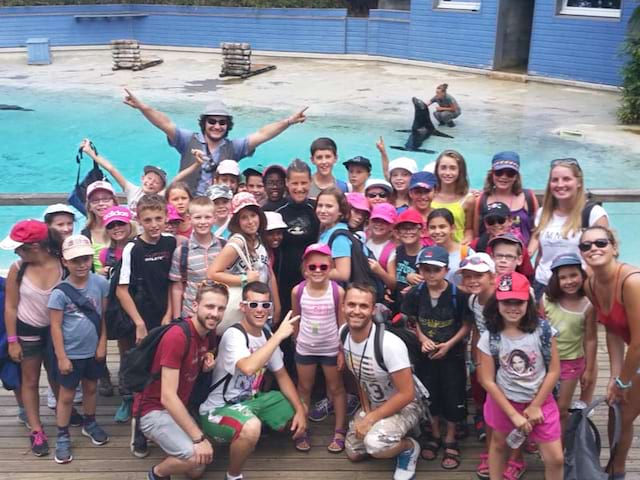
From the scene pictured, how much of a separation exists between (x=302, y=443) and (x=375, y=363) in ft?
2.42

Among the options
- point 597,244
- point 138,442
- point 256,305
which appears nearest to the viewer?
point 597,244

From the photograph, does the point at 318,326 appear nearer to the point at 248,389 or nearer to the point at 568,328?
the point at 248,389

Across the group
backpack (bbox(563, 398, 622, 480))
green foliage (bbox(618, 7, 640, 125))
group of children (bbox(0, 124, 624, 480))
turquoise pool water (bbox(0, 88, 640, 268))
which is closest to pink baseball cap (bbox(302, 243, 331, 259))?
group of children (bbox(0, 124, 624, 480))

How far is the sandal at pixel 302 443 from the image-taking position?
154 inches

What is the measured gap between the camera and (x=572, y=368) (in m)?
3.60

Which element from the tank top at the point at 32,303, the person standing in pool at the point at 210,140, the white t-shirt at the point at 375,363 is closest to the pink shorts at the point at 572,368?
the white t-shirt at the point at 375,363

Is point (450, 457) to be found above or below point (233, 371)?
below

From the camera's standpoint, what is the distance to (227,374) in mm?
3729

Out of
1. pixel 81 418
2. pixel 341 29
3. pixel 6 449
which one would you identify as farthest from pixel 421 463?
pixel 341 29

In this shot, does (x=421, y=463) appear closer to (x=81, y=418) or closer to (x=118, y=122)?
(x=81, y=418)

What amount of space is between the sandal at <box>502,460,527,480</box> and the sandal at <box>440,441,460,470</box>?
0.91 ft

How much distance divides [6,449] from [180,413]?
1.26 meters

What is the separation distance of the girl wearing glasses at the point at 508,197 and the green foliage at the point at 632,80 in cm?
1062

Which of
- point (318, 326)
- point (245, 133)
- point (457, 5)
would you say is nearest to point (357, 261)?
point (318, 326)
